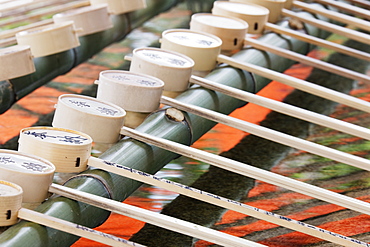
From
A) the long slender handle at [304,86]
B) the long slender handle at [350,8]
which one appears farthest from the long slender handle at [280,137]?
the long slender handle at [350,8]

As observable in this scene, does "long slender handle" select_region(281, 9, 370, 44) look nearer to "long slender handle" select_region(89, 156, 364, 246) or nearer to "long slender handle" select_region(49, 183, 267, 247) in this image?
"long slender handle" select_region(89, 156, 364, 246)

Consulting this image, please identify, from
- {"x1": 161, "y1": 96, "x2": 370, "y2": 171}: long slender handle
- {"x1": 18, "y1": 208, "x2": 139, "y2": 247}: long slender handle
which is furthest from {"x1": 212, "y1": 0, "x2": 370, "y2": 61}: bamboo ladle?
{"x1": 18, "y1": 208, "x2": 139, "y2": 247}: long slender handle

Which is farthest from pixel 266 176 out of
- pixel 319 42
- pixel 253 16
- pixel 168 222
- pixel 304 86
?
pixel 253 16

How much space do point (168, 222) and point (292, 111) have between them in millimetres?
824

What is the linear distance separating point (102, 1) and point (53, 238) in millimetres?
2046

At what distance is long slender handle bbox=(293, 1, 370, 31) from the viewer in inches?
132

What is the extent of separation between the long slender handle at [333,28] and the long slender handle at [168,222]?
1.68 metres

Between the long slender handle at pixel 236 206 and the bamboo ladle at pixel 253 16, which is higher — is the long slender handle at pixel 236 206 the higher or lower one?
the lower one

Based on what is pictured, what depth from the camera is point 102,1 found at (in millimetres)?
3609

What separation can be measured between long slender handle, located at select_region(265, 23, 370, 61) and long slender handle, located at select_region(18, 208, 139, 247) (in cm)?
175

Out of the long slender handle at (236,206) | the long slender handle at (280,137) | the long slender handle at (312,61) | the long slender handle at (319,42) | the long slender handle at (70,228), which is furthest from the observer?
the long slender handle at (319,42)

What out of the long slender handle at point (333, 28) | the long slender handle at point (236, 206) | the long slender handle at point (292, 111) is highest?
the long slender handle at point (333, 28)

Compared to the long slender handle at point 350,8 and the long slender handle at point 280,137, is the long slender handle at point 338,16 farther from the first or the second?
the long slender handle at point 280,137

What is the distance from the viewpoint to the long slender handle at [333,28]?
3.20 m
